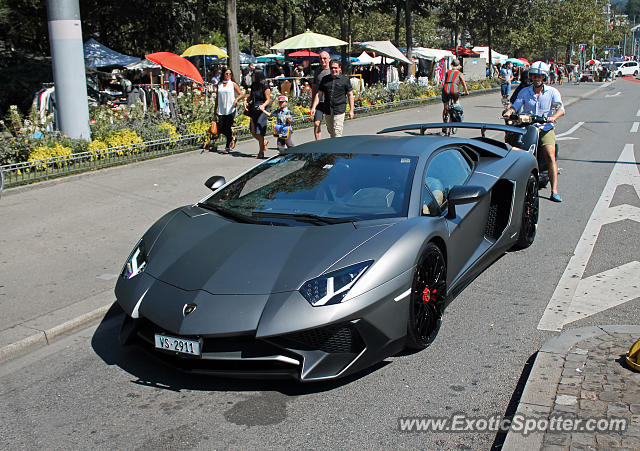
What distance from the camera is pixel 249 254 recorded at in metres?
4.16

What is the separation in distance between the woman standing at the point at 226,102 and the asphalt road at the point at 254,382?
6.32m

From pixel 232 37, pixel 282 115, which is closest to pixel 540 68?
pixel 282 115

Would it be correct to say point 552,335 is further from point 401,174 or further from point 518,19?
point 518,19

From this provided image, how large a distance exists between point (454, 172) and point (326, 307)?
2.29m

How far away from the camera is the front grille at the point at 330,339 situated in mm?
3680

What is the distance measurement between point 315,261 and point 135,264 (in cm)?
138

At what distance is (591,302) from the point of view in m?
5.40

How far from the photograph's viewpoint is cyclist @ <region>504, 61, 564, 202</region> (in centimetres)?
927

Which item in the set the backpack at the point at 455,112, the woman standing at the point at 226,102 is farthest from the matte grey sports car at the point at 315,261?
the backpack at the point at 455,112

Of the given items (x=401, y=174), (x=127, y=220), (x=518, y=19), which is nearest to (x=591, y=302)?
(x=401, y=174)

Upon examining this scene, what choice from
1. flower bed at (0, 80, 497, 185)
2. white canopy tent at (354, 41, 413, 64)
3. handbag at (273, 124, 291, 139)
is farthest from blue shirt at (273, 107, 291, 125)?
white canopy tent at (354, 41, 413, 64)

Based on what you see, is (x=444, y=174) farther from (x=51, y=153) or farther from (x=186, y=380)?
(x=51, y=153)

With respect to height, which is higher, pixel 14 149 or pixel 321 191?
pixel 321 191

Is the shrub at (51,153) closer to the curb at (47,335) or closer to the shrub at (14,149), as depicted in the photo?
the shrub at (14,149)
